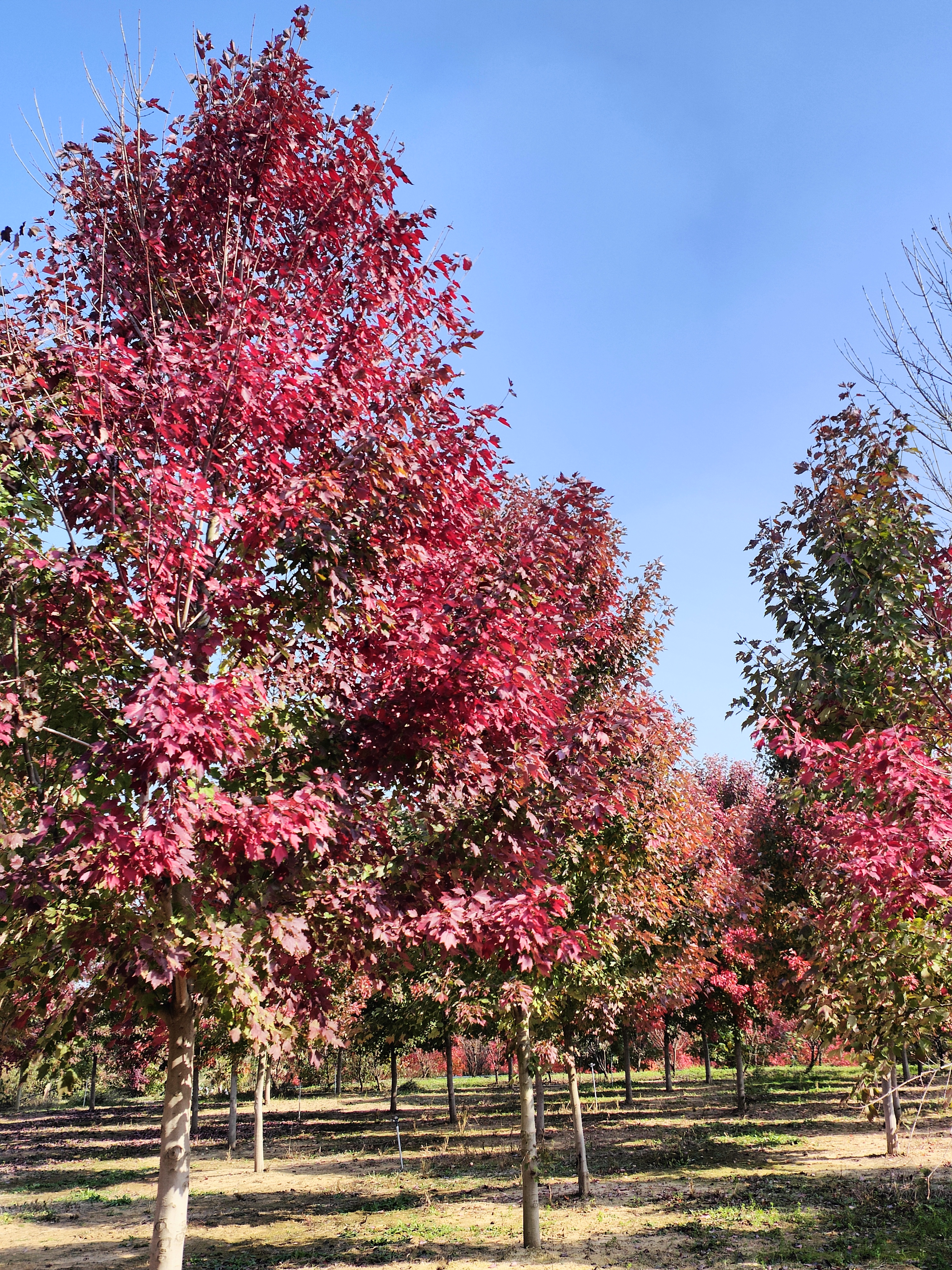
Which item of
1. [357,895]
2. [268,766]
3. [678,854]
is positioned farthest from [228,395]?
[678,854]

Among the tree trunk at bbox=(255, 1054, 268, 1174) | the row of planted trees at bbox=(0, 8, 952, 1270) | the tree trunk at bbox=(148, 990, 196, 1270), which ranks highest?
the row of planted trees at bbox=(0, 8, 952, 1270)

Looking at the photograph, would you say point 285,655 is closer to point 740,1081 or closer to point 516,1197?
point 516,1197

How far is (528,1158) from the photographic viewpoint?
947 centimetres

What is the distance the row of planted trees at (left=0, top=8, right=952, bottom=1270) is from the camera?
15.2 ft

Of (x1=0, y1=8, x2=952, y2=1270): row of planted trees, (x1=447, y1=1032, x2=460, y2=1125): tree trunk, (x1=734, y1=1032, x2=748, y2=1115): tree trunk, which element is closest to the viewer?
(x1=0, y1=8, x2=952, y2=1270): row of planted trees

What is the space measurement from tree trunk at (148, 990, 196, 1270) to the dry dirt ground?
461 cm

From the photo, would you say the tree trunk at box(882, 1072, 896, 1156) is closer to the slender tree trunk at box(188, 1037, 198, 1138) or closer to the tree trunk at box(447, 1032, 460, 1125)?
the tree trunk at box(447, 1032, 460, 1125)

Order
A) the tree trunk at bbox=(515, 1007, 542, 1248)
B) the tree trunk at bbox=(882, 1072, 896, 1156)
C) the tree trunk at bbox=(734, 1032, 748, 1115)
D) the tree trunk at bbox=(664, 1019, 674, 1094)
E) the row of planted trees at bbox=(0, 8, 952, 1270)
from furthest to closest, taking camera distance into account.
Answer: the tree trunk at bbox=(664, 1019, 674, 1094)
the tree trunk at bbox=(734, 1032, 748, 1115)
the tree trunk at bbox=(882, 1072, 896, 1156)
the tree trunk at bbox=(515, 1007, 542, 1248)
the row of planted trees at bbox=(0, 8, 952, 1270)

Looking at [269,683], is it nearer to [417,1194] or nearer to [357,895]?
[357,895]

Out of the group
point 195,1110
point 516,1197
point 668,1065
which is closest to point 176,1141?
point 516,1197

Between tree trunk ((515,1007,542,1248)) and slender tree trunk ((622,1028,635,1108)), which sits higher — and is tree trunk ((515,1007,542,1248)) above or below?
above

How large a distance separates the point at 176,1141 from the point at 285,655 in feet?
10.8

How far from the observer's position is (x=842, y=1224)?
33.8 ft

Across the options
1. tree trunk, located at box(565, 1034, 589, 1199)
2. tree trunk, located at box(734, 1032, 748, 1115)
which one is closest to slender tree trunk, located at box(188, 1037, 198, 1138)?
tree trunk, located at box(734, 1032, 748, 1115)
